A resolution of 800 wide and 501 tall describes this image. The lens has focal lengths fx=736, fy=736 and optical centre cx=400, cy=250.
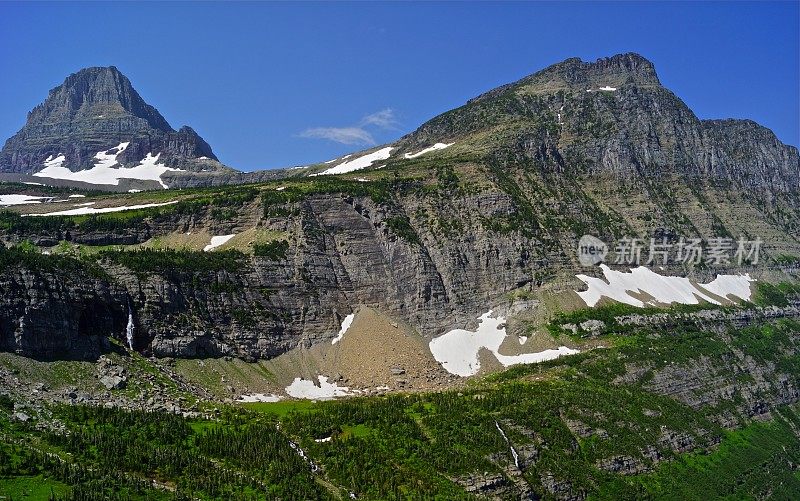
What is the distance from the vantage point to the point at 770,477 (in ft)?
385

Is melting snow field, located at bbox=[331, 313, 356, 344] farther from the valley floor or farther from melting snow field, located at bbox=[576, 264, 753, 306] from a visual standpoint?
melting snow field, located at bbox=[576, 264, 753, 306]

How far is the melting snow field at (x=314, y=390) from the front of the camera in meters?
122

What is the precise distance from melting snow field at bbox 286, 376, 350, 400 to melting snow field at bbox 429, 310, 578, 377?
22360 millimetres

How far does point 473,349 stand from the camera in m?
142

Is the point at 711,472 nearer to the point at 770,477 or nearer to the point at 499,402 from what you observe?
the point at 770,477

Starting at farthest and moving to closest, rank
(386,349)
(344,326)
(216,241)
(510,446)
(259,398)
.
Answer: (216,241) → (344,326) → (386,349) → (259,398) → (510,446)

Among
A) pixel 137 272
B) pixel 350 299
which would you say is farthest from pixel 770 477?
pixel 137 272

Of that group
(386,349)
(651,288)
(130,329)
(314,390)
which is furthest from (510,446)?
(651,288)

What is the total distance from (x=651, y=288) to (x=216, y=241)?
102897mm

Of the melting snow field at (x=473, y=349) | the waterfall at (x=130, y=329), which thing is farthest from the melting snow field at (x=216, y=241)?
the melting snow field at (x=473, y=349)

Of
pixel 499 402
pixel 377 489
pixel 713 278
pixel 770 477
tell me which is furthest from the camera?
pixel 713 278

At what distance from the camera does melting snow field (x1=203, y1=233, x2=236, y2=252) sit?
6102 inches

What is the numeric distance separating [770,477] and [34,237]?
14358 centimetres

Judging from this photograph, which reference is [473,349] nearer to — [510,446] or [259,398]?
[510,446]
